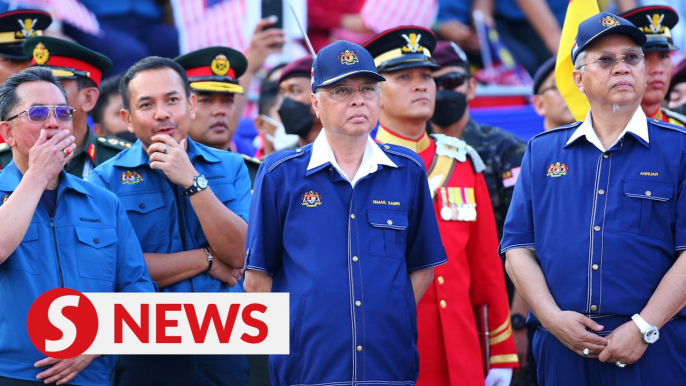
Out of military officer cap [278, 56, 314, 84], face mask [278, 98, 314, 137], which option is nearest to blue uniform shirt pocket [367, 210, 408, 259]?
face mask [278, 98, 314, 137]

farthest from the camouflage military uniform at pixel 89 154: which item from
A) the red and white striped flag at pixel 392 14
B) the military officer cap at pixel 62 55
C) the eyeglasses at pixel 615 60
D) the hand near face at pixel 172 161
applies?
the red and white striped flag at pixel 392 14

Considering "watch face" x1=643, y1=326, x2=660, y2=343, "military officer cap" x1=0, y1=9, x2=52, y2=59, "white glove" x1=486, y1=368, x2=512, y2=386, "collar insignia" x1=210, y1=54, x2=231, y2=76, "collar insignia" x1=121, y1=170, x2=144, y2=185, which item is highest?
"military officer cap" x1=0, y1=9, x2=52, y2=59

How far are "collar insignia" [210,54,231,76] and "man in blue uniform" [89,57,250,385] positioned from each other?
1.16 metres

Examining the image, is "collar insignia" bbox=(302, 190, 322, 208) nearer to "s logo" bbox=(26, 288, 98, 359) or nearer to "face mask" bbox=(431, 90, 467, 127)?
"s logo" bbox=(26, 288, 98, 359)

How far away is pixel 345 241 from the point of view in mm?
3730

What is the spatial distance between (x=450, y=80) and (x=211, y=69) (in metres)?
1.51

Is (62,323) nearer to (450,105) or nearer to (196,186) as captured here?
(196,186)

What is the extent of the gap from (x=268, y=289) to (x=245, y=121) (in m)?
4.21

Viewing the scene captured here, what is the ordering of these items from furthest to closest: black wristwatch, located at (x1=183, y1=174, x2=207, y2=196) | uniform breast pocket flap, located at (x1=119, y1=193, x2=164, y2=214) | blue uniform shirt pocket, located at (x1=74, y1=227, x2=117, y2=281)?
uniform breast pocket flap, located at (x1=119, y1=193, x2=164, y2=214), black wristwatch, located at (x1=183, y1=174, x2=207, y2=196), blue uniform shirt pocket, located at (x1=74, y1=227, x2=117, y2=281)

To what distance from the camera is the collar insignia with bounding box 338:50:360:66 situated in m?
3.81

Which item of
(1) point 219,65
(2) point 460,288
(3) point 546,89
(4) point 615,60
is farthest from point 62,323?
(3) point 546,89

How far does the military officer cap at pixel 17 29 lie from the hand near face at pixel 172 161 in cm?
183

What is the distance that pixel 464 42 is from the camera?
30.7 feet

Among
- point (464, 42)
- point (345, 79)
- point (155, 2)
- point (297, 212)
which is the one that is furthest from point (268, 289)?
point (464, 42)
